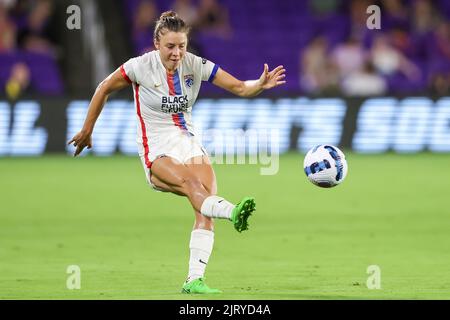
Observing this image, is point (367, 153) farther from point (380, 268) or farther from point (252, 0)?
point (380, 268)

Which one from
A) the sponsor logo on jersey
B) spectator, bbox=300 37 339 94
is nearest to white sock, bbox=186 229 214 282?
the sponsor logo on jersey

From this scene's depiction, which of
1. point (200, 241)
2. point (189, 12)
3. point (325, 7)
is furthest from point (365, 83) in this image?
point (200, 241)

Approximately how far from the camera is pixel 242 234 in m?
12.5

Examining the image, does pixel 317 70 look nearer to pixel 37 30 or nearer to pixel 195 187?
pixel 37 30

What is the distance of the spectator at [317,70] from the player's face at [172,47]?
1362 cm

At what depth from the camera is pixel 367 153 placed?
69.4 ft

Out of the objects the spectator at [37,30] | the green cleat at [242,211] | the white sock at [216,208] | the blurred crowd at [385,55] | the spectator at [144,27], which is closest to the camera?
the green cleat at [242,211]

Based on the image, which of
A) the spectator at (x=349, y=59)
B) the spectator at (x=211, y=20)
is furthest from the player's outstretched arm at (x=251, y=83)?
the spectator at (x=211, y=20)

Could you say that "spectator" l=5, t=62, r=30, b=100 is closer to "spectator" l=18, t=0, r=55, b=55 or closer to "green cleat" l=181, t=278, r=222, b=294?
"spectator" l=18, t=0, r=55, b=55

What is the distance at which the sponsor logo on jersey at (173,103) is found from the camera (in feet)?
29.5

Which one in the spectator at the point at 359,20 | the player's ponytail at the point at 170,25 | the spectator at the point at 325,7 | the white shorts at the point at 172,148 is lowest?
the white shorts at the point at 172,148

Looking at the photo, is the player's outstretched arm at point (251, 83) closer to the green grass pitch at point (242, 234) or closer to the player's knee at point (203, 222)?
the player's knee at point (203, 222)

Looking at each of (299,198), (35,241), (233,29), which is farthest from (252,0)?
(35,241)

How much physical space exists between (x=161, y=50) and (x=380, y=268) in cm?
281
